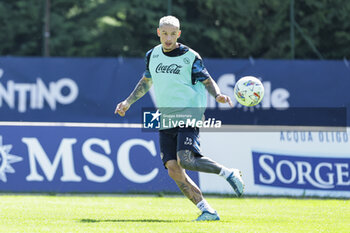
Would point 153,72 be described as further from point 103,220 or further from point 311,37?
point 311,37

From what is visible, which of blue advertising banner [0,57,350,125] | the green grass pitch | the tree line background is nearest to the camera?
the green grass pitch

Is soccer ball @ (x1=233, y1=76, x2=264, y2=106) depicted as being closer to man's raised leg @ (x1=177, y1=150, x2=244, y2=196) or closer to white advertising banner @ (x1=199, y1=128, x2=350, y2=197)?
man's raised leg @ (x1=177, y1=150, x2=244, y2=196)

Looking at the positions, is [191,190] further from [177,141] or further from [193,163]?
[177,141]

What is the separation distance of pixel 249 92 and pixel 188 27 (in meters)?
18.1

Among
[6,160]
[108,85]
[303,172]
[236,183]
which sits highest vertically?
[236,183]

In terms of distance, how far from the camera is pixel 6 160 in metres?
11.7

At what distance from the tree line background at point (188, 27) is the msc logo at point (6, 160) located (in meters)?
13.7

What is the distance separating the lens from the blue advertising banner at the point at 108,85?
1958cm

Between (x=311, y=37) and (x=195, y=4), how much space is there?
4.58 metres

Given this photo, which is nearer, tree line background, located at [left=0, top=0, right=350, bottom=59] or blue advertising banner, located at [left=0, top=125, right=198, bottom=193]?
blue advertising banner, located at [left=0, top=125, right=198, bottom=193]

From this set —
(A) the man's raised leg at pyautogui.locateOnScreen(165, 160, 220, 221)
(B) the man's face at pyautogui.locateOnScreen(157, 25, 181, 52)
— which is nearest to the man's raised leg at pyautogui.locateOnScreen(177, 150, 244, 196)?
(A) the man's raised leg at pyautogui.locateOnScreen(165, 160, 220, 221)

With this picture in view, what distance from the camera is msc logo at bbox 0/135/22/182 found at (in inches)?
459

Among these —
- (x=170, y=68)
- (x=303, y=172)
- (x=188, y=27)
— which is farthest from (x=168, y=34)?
(x=188, y=27)

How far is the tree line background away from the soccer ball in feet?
49.8
